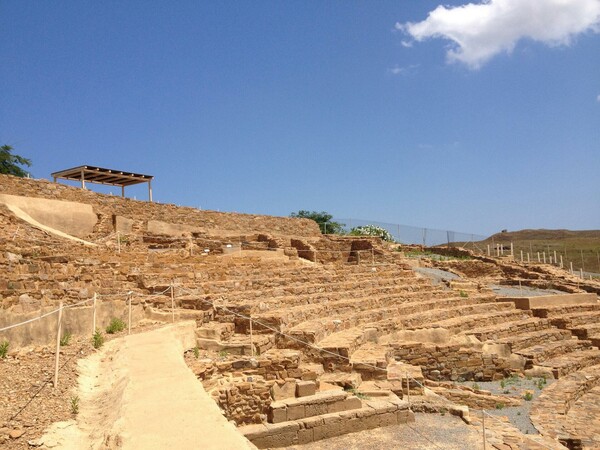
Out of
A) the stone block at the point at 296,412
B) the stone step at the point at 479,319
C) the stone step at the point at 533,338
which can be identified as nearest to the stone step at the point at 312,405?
the stone block at the point at 296,412

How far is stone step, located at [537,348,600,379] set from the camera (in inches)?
452

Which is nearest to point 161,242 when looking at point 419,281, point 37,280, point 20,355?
point 37,280

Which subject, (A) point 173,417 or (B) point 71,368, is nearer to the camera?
(A) point 173,417

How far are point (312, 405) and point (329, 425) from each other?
1.15 ft

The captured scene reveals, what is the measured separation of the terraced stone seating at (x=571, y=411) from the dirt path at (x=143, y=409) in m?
6.13

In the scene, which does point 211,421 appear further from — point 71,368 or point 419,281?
point 419,281

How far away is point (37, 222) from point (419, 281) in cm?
1267

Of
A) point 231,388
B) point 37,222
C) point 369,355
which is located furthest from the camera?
point 37,222

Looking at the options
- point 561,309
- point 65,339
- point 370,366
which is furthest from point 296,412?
point 561,309

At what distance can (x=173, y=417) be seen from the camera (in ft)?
12.9

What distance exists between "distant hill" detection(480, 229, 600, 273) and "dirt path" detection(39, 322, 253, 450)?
33.2 m

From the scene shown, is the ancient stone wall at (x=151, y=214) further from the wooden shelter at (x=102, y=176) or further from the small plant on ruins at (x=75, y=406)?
the small plant on ruins at (x=75, y=406)

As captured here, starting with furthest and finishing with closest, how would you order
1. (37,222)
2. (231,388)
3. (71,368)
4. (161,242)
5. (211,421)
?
(161,242), (37,222), (231,388), (71,368), (211,421)

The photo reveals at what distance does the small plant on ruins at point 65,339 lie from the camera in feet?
22.3
